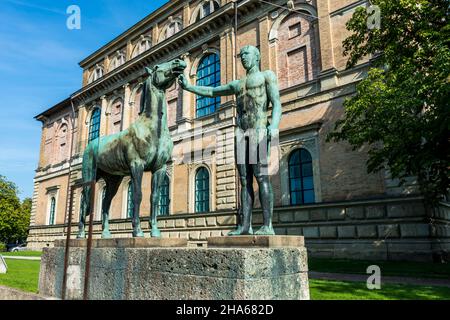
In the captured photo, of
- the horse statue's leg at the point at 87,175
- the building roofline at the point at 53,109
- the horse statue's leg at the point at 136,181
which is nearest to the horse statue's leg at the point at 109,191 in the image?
the horse statue's leg at the point at 87,175

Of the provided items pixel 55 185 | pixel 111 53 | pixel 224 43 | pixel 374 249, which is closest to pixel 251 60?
pixel 374 249

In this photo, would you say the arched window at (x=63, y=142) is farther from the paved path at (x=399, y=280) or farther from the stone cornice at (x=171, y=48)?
the paved path at (x=399, y=280)

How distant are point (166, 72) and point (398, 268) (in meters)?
10.6

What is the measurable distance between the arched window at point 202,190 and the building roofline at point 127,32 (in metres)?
14.3

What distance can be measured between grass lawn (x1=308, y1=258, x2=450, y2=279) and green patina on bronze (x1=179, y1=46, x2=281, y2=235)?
8115mm

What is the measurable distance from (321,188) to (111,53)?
84.3 feet

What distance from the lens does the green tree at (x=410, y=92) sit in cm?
968

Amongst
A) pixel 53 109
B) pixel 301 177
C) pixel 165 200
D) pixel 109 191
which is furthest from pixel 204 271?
pixel 53 109

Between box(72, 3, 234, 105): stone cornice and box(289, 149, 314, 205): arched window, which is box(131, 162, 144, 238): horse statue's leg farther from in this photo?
box(72, 3, 234, 105): stone cornice

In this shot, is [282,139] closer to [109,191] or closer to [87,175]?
[109,191]

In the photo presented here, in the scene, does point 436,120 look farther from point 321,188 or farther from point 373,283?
point 321,188

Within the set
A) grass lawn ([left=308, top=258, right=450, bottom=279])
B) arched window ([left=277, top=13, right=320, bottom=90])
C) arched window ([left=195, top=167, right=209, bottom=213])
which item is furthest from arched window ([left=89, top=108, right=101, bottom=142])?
grass lawn ([left=308, top=258, right=450, bottom=279])

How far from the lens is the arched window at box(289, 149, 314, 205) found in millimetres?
17672

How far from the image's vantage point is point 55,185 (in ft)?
117
